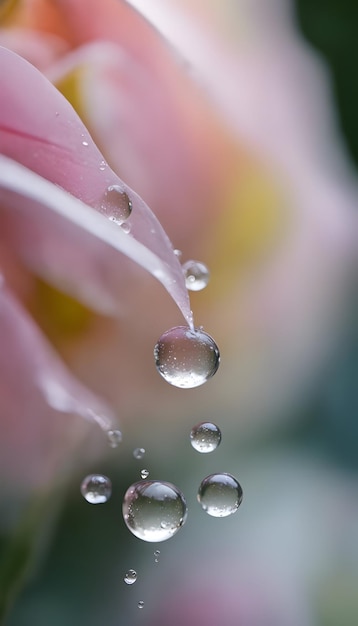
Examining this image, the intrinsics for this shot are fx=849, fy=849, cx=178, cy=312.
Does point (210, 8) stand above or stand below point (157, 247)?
above

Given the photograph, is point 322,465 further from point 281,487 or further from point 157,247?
point 157,247

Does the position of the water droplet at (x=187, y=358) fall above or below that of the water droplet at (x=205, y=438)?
above

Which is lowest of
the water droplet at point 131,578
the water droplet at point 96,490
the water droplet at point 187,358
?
the water droplet at point 131,578

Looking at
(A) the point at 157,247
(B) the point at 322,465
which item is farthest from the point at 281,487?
(A) the point at 157,247
